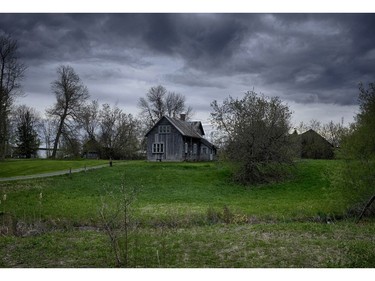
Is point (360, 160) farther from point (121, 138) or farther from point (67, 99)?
point (121, 138)

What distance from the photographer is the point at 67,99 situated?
37.1ft

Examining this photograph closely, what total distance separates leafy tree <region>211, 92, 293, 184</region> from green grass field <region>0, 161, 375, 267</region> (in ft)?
3.38

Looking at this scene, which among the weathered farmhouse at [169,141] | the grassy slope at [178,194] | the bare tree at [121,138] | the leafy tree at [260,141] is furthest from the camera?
the bare tree at [121,138]

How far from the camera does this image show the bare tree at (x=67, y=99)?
28.0 feet

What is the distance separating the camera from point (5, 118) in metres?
7.79

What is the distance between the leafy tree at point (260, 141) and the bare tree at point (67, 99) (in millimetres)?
6714

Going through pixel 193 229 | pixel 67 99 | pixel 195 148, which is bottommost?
pixel 193 229

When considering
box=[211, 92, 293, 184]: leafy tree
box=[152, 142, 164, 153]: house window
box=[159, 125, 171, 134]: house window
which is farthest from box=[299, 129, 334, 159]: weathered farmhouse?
box=[152, 142, 164, 153]: house window

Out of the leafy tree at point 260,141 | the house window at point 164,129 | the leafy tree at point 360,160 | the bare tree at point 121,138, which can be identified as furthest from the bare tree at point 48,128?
the leafy tree at point 360,160

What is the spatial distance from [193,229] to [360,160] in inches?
160

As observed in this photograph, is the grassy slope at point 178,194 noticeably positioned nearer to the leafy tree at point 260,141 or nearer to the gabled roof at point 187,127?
the leafy tree at point 260,141

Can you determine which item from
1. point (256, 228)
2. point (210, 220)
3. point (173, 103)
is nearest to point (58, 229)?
point (210, 220)

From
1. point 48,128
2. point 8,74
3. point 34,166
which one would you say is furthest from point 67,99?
point 34,166

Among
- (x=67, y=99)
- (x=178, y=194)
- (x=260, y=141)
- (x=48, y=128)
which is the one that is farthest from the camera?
(x=48, y=128)
